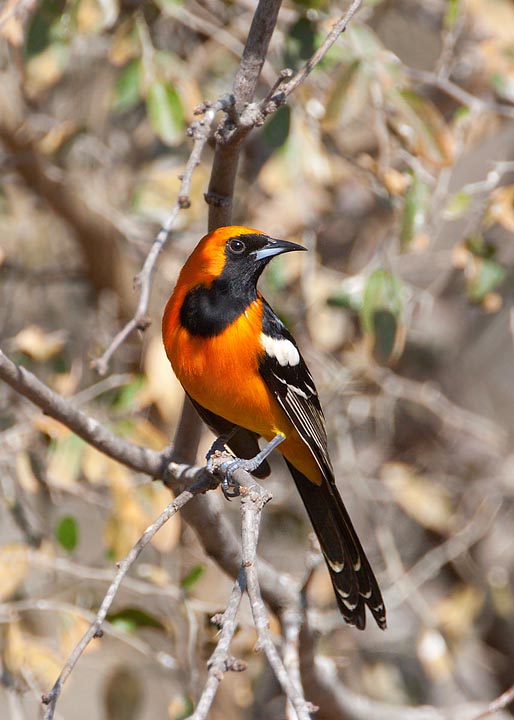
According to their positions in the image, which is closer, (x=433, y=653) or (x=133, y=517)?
(x=133, y=517)

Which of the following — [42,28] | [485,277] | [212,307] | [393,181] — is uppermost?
[42,28]

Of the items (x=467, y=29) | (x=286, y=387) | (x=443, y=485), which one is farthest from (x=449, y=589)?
(x=467, y=29)

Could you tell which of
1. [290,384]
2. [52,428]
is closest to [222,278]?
[290,384]

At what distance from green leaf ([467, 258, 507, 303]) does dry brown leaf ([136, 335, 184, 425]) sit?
149 centimetres

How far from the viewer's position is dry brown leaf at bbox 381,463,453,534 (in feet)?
17.1

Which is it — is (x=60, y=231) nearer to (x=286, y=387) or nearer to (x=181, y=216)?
(x=181, y=216)

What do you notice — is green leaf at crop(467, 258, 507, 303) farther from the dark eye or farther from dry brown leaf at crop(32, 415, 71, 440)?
dry brown leaf at crop(32, 415, 71, 440)

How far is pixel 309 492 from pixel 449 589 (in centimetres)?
267

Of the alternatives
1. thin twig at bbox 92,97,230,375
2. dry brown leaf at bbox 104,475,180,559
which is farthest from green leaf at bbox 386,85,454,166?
dry brown leaf at bbox 104,475,180,559

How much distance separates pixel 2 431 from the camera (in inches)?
171

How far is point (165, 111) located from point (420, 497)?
2.65 metres

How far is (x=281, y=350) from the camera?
342cm

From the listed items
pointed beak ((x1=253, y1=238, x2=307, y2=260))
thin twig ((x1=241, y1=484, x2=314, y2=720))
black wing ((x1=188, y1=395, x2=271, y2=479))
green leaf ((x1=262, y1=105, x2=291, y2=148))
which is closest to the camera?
thin twig ((x1=241, y1=484, x2=314, y2=720))

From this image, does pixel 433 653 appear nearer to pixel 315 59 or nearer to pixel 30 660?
pixel 30 660
